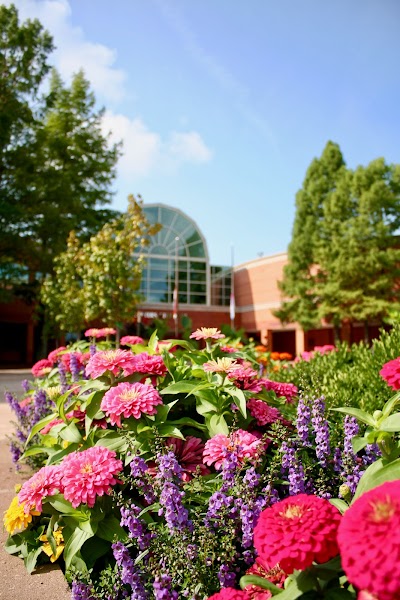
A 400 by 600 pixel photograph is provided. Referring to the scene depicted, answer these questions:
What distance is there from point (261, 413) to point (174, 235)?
35.7 meters

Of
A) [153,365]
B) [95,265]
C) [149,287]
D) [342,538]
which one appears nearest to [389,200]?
[95,265]

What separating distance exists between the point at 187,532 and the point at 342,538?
962 mm

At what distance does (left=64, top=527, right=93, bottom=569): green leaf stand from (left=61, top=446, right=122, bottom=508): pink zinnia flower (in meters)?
0.13

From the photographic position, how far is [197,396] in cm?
273

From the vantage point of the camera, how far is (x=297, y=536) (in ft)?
3.97

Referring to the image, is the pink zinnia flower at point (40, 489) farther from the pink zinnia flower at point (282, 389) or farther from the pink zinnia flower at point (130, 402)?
the pink zinnia flower at point (282, 389)

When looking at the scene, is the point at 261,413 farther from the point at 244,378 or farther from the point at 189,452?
the point at 189,452

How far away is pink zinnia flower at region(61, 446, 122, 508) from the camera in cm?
209

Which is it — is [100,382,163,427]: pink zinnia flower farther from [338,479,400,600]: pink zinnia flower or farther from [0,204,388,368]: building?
[0,204,388,368]: building

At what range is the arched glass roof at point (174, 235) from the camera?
37.1m

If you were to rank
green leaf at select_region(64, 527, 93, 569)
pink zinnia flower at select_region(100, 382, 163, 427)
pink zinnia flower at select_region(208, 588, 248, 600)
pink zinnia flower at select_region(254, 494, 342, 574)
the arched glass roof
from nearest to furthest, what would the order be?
pink zinnia flower at select_region(254, 494, 342, 574) → pink zinnia flower at select_region(208, 588, 248, 600) → green leaf at select_region(64, 527, 93, 569) → pink zinnia flower at select_region(100, 382, 163, 427) → the arched glass roof

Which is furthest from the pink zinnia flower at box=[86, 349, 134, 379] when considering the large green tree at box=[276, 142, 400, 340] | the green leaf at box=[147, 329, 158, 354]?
the large green tree at box=[276, 142, 400, 340]

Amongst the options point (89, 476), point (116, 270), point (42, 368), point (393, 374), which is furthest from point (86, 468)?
point (116, 270)

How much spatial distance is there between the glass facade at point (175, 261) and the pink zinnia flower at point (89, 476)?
113ft
